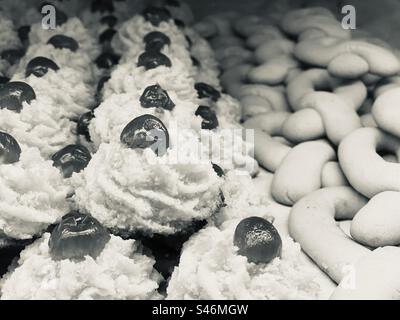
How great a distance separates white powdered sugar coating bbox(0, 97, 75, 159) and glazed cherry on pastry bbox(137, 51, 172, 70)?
35 centimetres

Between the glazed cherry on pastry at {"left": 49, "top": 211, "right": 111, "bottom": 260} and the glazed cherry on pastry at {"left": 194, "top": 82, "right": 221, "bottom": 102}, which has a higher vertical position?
the glazed cherry on pastry at {"left": 49, "top": 211, "right": 111, "bottom": 260}

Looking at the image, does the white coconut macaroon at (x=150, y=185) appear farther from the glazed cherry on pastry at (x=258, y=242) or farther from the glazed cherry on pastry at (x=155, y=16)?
the glazed cherry on pastry at (x=155, y=16)

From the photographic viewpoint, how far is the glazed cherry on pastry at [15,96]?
1.50 m

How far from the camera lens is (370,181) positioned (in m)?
1.50

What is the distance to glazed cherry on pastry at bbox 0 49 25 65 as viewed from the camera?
2221 millimetres

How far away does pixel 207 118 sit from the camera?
5.78 ft

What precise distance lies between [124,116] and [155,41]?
27.3 inches

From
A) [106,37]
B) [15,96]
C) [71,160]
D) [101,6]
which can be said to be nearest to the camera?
[71,160]

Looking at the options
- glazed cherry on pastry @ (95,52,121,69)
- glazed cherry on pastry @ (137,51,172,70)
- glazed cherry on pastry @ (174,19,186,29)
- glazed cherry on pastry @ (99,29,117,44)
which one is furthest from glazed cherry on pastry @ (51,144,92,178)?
glazed cherry on pastry @ (174,19,186,29)

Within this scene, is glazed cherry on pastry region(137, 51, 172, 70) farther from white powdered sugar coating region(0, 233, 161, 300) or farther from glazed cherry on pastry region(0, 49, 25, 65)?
white powdered sugar coating region(0, 233, 161, 300)

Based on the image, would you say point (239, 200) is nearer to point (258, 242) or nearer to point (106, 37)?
point (258, 242)

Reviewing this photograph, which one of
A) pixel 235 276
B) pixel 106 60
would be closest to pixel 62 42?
pixel 106 60

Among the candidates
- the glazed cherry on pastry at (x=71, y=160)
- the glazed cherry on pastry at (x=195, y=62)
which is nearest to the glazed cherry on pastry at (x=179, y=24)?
the glazed cherry on pastry at (x=195, y=62)
